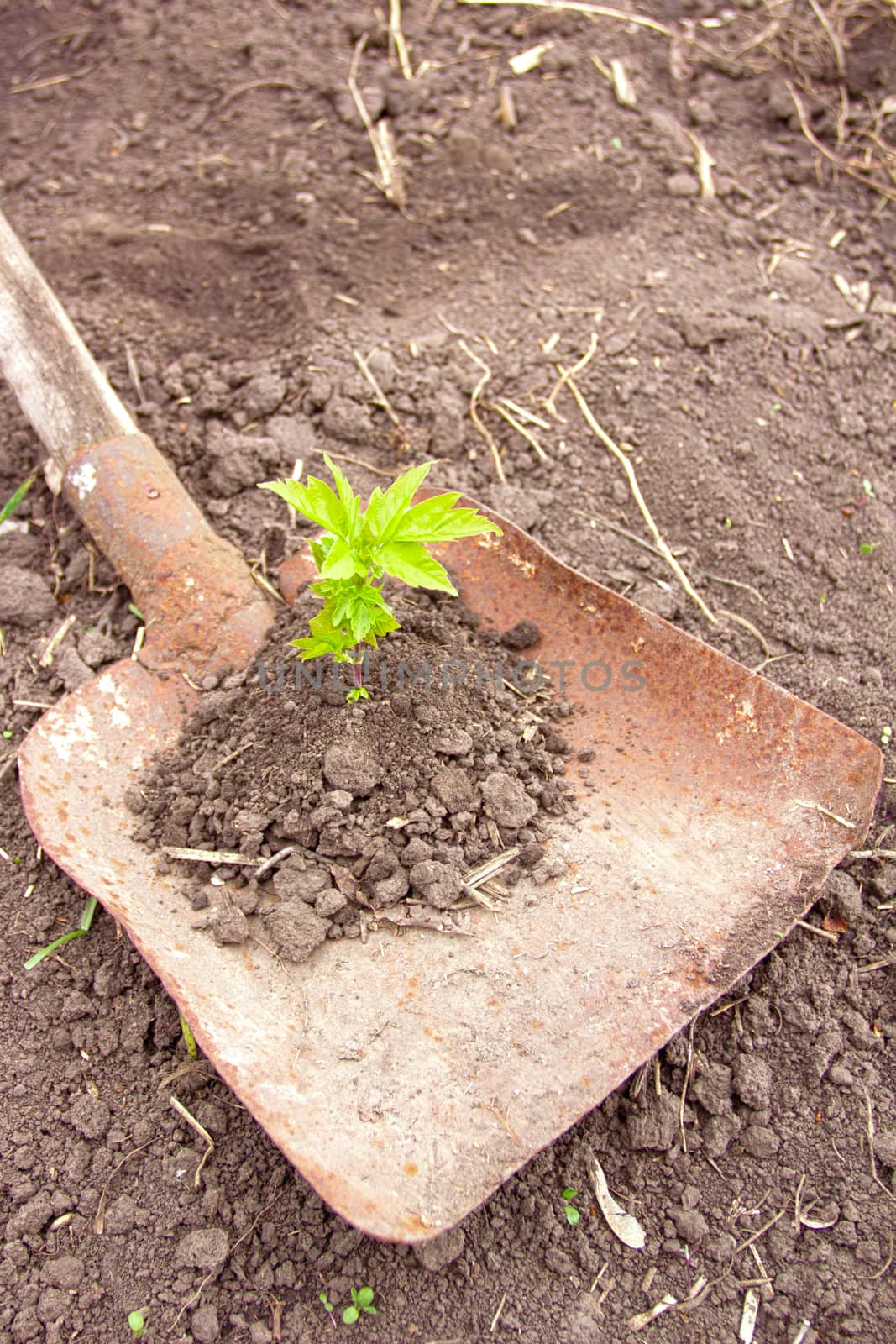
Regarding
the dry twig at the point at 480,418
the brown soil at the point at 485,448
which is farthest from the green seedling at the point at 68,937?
the dry twig at the point at 480,418

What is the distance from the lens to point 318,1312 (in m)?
1.81

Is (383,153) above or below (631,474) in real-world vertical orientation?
above

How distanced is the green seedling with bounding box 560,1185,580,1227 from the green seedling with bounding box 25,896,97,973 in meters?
1.20

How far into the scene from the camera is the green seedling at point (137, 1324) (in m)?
1.77

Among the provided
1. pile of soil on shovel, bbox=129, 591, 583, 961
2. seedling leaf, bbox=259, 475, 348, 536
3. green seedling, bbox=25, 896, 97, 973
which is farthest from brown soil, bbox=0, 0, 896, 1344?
seedling leaf, bbox=259, 475, 348, 536

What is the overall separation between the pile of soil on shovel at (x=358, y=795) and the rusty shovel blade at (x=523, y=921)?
6 cm

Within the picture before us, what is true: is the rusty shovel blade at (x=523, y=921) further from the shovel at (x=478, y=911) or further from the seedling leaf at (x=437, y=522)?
the seedling leaf at (x=437, y=522)

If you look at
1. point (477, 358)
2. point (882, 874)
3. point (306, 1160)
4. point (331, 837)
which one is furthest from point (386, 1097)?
point (477, 358)

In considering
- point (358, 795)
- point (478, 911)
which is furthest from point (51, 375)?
point (478, 911)

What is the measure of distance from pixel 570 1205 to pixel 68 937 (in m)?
1.24

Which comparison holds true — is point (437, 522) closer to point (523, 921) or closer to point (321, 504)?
point (321, 504)

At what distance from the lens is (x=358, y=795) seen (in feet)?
7.03

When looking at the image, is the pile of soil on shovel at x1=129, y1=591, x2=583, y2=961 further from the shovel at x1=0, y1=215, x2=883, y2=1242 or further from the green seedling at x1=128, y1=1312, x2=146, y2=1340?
the green seedling at x1=128, y1=1312, x2=146, y2=1340

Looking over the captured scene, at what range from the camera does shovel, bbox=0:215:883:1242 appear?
177 cm
